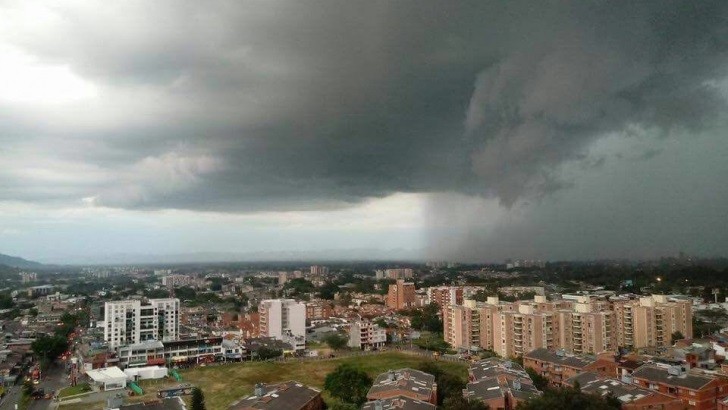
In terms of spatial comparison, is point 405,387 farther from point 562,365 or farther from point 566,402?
point 562,365

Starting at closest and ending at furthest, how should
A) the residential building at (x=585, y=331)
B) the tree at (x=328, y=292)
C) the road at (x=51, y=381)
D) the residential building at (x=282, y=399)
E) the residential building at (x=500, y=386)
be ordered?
1. the residential building at (x=500, y=386)
2. the residential building at (x=282, y=399)
3. the road at (x=51, y=381)
4. the residential building at (x=585, y=331)
5. the tree at (x=328, y=292)

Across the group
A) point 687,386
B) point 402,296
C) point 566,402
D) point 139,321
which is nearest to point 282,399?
point 566,402

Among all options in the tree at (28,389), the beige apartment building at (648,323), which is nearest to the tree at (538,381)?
the beige apartment building at (648,323)

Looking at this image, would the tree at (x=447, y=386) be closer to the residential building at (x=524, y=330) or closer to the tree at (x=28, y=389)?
the residential building at (x=524, y=330)

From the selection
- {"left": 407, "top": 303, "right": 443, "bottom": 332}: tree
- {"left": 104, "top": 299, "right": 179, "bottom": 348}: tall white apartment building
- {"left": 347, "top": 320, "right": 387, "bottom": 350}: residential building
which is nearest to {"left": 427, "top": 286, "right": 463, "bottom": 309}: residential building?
{"left": 407, "top": 303, "right": 443, "bottom": 332}: tree

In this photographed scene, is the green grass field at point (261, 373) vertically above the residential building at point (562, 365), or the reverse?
the residential building at point (562, 365)

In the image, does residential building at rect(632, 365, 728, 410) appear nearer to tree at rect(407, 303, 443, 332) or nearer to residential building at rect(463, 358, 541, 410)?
residential building at rect(463, 358, 541, 410)
